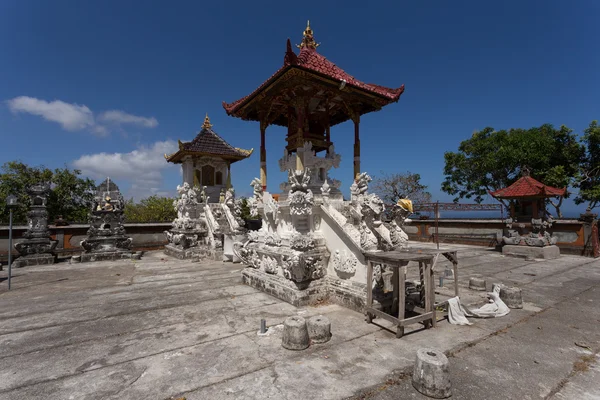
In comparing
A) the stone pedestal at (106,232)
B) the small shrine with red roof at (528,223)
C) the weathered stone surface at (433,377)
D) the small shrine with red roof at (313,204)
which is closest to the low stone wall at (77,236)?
the stone pedestal at (106,232)

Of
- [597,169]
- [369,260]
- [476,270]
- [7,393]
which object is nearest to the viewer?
[7,393]

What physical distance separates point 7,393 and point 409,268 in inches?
440

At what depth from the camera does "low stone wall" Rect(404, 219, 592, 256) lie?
14562mm

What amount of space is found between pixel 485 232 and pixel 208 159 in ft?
64.7

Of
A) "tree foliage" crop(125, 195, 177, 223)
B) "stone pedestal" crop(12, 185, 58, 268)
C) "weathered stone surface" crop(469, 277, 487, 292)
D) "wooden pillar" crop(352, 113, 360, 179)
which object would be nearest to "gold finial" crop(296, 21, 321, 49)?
"wooden pillar" crop(352, 113, 360, 179)

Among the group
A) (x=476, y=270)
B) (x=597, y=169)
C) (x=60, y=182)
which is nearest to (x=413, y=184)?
(x=597, y=169)

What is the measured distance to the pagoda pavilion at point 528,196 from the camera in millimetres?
14758

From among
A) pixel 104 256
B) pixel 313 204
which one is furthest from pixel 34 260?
pixel 313 204

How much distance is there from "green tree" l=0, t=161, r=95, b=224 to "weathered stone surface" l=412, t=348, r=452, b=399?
93.7 feet

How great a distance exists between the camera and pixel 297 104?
816 centimetres

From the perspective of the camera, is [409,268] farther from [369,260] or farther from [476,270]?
[369,260]

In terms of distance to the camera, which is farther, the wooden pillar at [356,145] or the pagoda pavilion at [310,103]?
the wooden pillar at [356,145]

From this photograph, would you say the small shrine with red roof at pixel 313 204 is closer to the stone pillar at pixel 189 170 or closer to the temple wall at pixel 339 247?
the temple wall at pixel 339 247

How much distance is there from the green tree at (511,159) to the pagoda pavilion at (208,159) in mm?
19076
